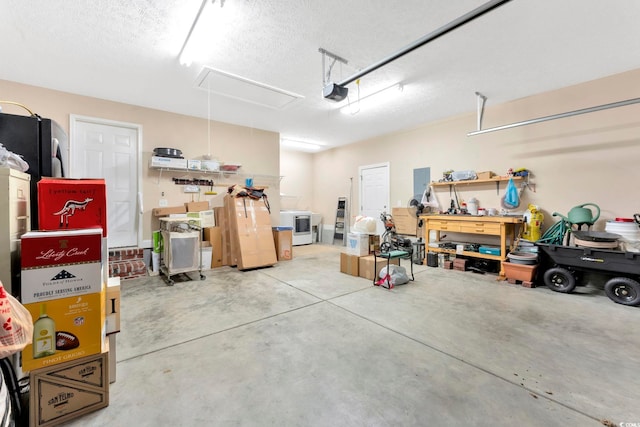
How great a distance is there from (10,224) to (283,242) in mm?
4151

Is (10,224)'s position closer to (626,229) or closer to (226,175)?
(226,175)

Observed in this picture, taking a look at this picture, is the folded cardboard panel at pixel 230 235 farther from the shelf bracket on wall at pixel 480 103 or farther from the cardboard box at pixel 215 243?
the shelf bracket on wall at pixel 480 103

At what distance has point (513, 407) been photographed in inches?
57.3

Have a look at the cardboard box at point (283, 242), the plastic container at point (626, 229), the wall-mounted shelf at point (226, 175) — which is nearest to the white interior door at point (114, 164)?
the wall-mounted shelf at point (226, 175)

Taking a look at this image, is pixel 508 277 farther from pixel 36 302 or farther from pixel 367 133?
pixel 36 302

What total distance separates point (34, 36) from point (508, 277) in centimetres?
646

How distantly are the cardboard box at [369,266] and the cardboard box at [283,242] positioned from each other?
73.1 inches

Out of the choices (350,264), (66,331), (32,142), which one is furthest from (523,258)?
(32,142)

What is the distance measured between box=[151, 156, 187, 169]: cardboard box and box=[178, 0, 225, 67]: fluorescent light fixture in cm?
190

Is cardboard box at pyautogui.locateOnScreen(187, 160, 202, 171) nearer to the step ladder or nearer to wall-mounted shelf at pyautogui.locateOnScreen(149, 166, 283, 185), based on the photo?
wall-mounted shelf at pyautogui.locateOnScreen(149, 166, 283, 185)

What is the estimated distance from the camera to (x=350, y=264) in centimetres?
418

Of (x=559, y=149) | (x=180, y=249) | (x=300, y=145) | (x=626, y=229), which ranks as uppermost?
(x=300, y=145)

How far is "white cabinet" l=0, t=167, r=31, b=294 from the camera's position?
1288 mm

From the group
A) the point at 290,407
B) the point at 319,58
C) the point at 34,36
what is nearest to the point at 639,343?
the point at 290,407
